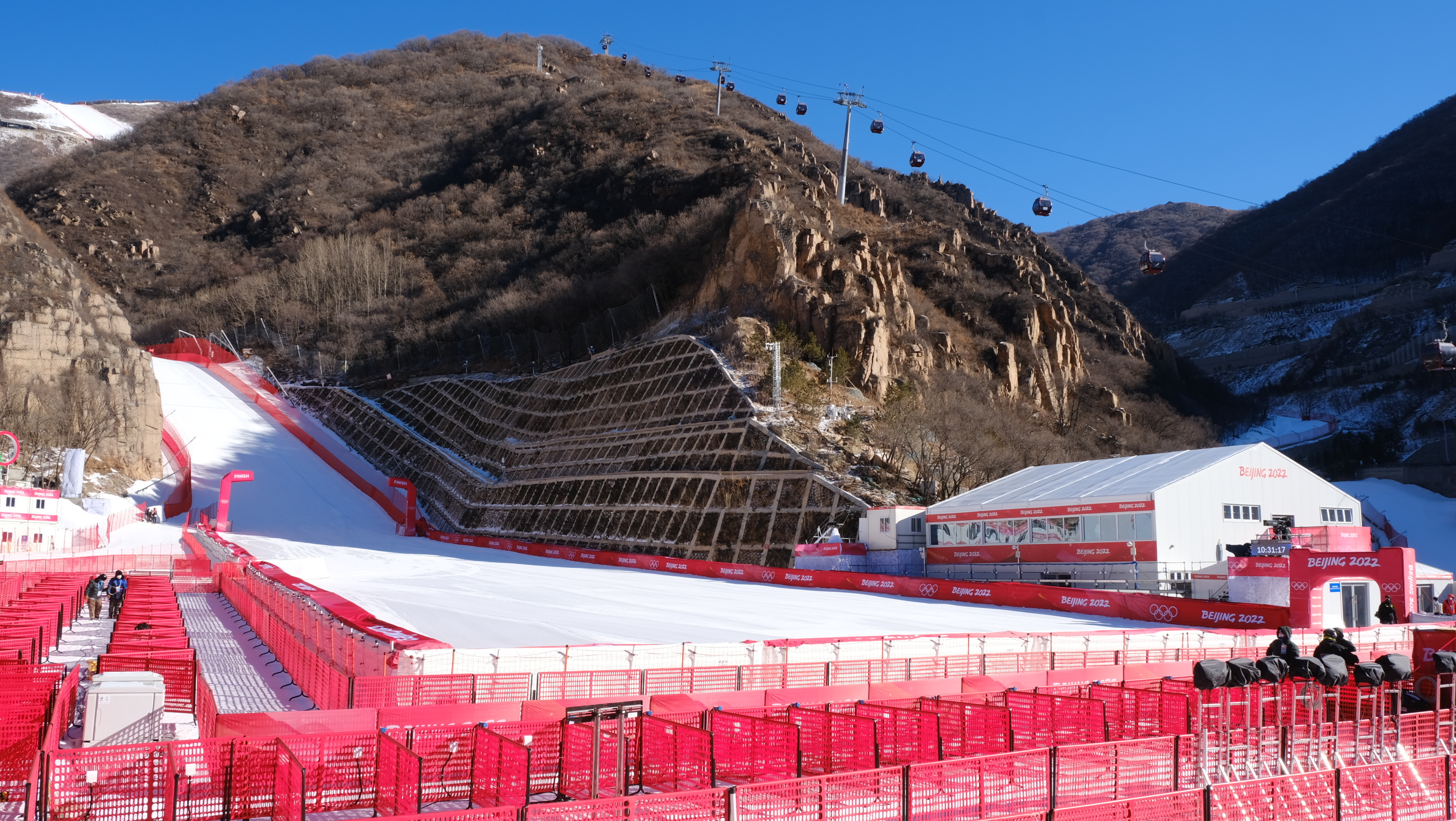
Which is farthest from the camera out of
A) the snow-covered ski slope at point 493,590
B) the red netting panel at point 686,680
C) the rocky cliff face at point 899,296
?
the rocky cliff face at point 899,296

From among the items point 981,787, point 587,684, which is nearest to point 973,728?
point 981,787

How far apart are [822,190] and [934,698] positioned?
73398 mm

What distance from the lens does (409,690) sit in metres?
14.3

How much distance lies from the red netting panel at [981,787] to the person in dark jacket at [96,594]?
25195 millimetres

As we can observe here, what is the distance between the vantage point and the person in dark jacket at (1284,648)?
452 inches

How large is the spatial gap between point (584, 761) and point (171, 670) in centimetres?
602

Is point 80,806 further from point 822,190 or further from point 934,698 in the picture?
point 822,190

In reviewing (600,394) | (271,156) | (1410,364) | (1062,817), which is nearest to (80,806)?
(1062,817)

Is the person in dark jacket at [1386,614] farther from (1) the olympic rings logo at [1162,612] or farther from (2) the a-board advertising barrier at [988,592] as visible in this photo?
(1) the olympic rings logo at [1162,612]

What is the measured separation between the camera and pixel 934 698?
12.9m

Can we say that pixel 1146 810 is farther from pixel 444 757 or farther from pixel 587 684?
pixel 587 684

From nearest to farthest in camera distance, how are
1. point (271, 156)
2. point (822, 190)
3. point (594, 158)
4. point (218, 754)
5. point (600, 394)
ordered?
point (218, 754), point (600, 394), point (822, 190), point (594, 158), point (271, 156)

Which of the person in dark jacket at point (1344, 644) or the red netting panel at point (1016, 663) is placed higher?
the person in dark jacket at point (1344, 644)

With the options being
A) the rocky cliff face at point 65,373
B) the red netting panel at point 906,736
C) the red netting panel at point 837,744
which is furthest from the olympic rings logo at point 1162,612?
the rocky cliff face at point 65,373
